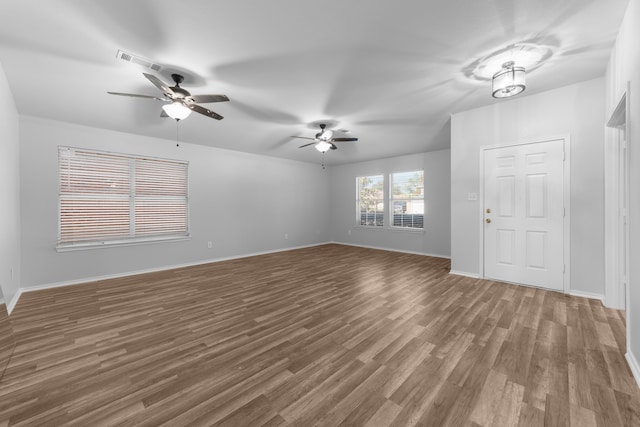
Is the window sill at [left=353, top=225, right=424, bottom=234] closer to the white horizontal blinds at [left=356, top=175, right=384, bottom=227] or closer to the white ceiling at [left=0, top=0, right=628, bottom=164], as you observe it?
the white horizontal blinds at [left=356, top=175, right=384, bottom=227]

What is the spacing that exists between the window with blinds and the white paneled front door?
5745 mm

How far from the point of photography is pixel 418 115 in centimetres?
Answer: 410

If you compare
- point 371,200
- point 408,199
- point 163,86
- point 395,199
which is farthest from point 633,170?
point 371,200

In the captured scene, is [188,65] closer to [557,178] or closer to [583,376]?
[583,376]

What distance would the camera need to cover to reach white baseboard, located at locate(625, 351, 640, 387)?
1.73 metres

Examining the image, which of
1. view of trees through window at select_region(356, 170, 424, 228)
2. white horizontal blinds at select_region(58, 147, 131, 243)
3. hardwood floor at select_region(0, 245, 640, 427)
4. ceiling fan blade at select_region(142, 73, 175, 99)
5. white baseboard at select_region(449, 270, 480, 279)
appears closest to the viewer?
hardwood floor at select_region(0, 245, 640, 427)

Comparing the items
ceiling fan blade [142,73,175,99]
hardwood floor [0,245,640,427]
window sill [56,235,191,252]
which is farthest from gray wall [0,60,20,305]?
ceiling fan blade [142,73,175,99]

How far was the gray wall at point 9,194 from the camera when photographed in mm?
2766

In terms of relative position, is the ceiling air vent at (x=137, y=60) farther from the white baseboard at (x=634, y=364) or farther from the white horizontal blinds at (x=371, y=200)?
the white horizontal blinds at (x=371, y=200)

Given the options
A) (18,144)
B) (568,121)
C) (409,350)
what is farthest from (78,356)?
(568,121)

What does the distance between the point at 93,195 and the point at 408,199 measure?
6885 millimetres

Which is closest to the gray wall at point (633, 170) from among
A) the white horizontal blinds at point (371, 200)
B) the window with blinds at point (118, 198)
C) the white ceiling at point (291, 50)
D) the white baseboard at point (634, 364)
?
the white baseboard at point (634, 364)

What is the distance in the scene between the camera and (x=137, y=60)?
247 cm

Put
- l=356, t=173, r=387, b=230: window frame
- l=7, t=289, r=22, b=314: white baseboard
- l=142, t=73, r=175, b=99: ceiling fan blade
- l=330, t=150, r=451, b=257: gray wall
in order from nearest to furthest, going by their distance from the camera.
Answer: l=142, t=73, r=175, b=99: ceiling fan blade
l=7, t=289, r=22, b=314: white baseboard
l=330, t=150, r=451, b=257: gray wall
l=356, t=173, r=387, b=230: window frame
